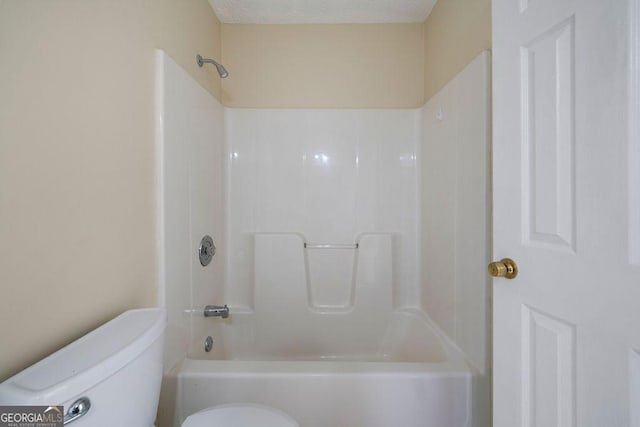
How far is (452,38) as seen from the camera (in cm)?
138

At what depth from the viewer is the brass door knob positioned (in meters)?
0.70

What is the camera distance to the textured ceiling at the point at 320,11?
5.24 ft

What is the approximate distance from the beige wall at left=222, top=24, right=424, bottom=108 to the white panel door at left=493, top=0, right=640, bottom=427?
1101 mm

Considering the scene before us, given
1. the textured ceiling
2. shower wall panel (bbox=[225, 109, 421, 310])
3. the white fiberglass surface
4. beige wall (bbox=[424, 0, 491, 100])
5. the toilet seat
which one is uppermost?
the textured ceiling

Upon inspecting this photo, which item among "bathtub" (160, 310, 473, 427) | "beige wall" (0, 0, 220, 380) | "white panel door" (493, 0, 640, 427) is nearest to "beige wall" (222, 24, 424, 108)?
"beige wall" (0, 0, 220, 380)

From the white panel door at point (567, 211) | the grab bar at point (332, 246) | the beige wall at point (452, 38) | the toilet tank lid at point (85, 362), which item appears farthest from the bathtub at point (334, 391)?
the beige wall at point (452, 38)

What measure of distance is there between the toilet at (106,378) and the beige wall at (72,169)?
101 mm

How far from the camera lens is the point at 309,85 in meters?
1.83

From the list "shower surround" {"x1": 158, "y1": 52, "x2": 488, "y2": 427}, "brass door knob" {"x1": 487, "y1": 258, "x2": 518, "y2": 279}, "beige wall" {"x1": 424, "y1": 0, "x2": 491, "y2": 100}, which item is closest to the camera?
"brass door knob" {"x1": 487, "y1": 258, "x2": 518, "y2": 279}

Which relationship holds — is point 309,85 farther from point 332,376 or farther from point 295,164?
point 332,376

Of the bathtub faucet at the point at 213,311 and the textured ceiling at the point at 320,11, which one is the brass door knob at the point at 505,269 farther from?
the textured ceiling at the point at 320,11

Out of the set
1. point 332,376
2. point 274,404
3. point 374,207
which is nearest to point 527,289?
point 332,376

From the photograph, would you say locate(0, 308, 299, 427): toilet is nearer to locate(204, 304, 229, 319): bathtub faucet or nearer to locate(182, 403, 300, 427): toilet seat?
locate(182, 403, 300, 427): toilet seat

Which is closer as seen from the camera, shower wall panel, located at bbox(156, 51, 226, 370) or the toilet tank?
the toilet tank
